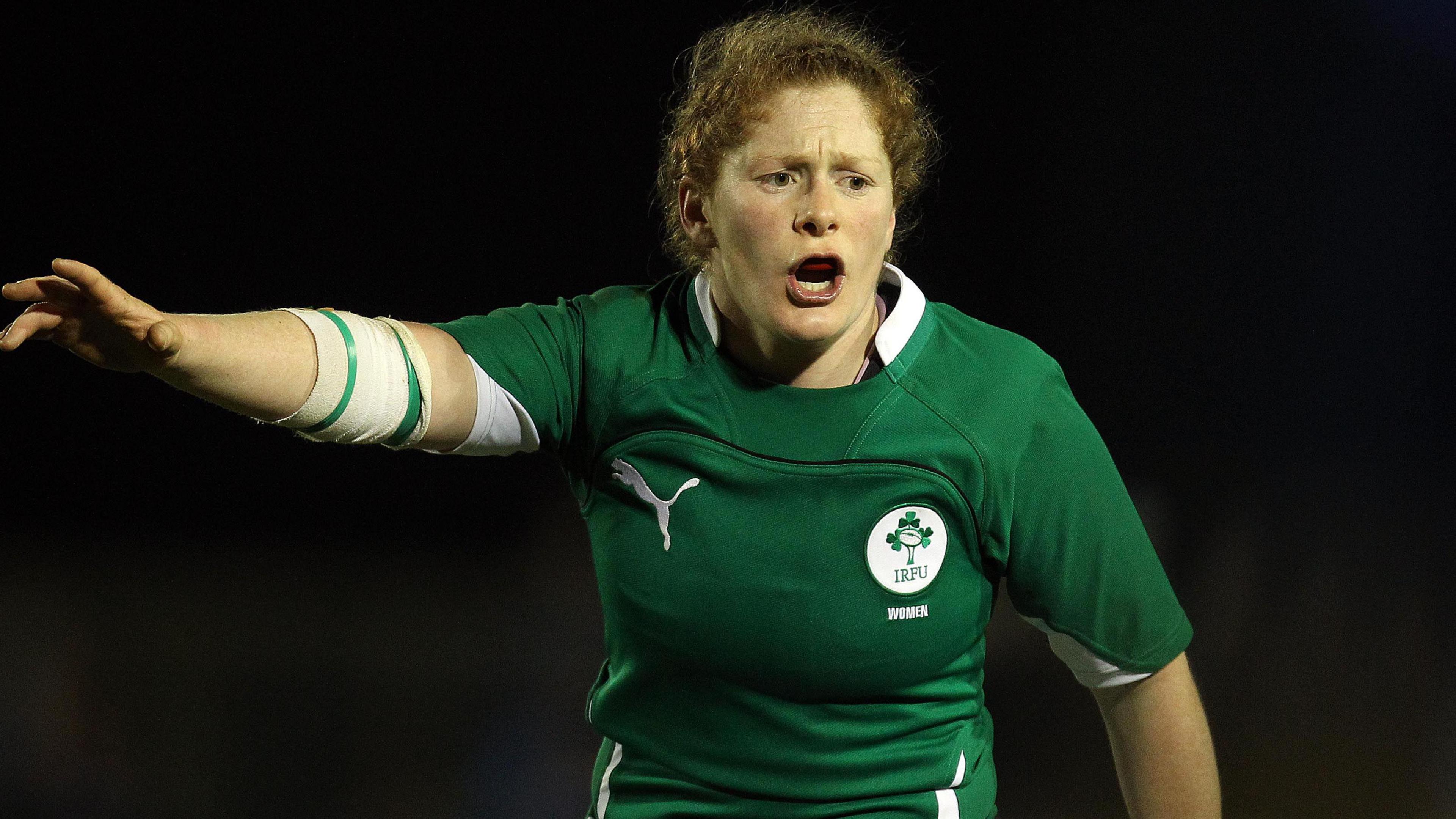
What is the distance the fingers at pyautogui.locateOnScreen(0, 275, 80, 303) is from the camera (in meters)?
0.76

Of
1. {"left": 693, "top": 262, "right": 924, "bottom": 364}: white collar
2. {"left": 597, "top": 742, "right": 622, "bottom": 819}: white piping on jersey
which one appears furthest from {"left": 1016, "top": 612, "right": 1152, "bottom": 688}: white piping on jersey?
{"left": 597, "top": 742, "right": 622, "bottom": 819}: white piping on jersey

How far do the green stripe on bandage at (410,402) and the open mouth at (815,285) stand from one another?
31 cm

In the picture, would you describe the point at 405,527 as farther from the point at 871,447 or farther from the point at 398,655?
the point at 871,447

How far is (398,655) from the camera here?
6.79ft

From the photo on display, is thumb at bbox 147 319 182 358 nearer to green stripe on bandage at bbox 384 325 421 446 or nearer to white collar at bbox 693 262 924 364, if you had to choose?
green stripe on bandage at bbox 384 325 421 446

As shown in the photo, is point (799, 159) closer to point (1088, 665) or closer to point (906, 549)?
point (906, 549)

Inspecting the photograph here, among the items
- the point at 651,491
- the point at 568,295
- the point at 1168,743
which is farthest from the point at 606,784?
the point at 568,295

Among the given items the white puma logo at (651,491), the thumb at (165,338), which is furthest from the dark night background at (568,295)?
the thumb at (165,338)

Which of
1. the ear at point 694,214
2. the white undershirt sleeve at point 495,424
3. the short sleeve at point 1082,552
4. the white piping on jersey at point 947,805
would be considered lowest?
the white piping on jersey at point 947,805

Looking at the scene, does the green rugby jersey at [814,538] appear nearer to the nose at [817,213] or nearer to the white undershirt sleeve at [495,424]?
the white undershirt sleeve at [495,424]

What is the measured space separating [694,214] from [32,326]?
57 centimetres

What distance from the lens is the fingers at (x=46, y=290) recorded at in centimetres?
76

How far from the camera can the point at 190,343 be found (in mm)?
809

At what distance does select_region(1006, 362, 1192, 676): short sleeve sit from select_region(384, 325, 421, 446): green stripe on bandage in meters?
0.51
